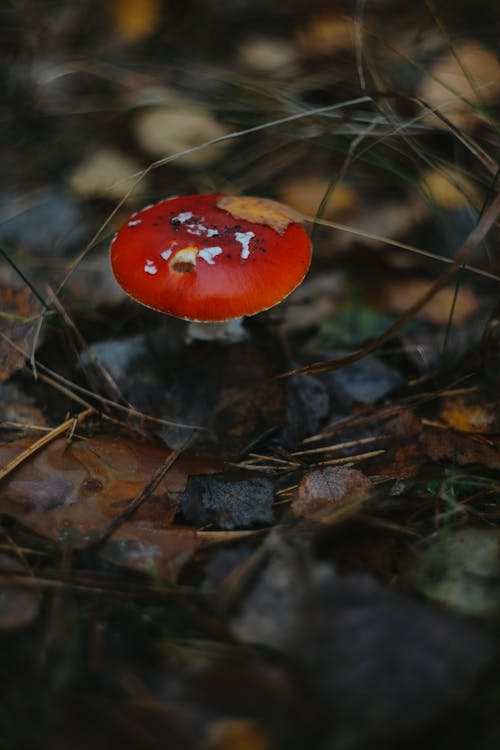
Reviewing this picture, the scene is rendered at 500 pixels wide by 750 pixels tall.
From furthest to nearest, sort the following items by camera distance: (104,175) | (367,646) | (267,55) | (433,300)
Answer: (267,55) → (104,175) → (433,300) → (367,646)

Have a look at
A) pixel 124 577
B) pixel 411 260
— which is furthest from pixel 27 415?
pixel 411 260

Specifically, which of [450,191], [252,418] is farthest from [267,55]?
[252,418]

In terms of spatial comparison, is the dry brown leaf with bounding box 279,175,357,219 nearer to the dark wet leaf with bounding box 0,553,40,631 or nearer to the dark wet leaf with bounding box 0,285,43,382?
the dark wet leaf with bounding box 0,285,43,382

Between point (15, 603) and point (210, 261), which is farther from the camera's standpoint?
point (210, 261)

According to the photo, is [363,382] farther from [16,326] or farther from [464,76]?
[464,76]

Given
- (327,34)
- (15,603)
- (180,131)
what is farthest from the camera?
(327,34)

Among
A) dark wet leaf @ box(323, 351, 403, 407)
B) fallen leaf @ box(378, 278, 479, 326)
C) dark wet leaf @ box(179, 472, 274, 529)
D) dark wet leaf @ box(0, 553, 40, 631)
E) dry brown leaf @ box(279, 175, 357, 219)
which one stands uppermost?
dry brown leaf @ box(279, 175, 357, 219)

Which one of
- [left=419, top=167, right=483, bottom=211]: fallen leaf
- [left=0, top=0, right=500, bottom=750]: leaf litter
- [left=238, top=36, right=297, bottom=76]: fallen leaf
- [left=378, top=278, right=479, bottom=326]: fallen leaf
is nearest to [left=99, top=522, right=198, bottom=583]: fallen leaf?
[left=0, top=0, right=500, bottom=750]: leaf litter

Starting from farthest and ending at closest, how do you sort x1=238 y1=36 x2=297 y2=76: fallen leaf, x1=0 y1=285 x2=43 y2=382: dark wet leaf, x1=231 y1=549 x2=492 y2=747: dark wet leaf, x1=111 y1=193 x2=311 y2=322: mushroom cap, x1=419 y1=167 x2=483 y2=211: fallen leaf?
x1=238 y1=36 x2=297 y2=76: fallen leaf < x1=419 y1=167 x2=483 y2=211: fallen leaf < x1=0 y1=285 x2=43 y2=382: dark wet leaf < x1=111 y1=193 x2=311 y2=322: mushroom cap < x1=231 y1=549 x2=492 y2=747: dark wet leaf
